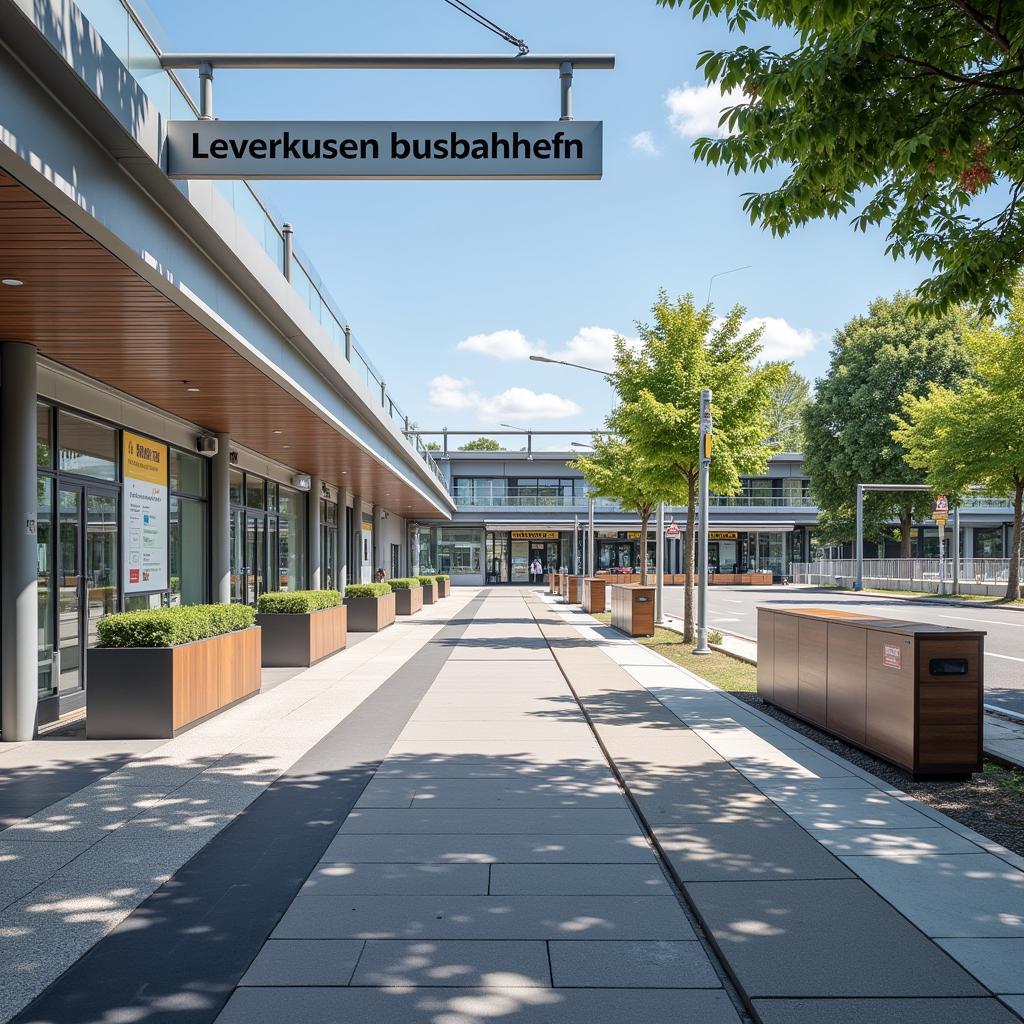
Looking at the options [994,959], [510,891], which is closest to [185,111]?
[510,891]

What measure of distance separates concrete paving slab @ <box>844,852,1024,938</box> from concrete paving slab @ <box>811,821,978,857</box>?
0.10 m

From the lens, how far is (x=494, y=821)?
634 centimetres

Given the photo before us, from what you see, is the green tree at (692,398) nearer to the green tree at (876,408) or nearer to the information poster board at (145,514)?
the information poster board at (145,514)

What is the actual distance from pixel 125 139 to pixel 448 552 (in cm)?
5803

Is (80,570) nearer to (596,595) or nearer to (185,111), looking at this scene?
(185,111)

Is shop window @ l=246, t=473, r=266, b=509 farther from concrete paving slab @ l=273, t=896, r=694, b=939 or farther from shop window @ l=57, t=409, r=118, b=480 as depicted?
concrete paving slab @ l=273, t=896, r=694, b=939

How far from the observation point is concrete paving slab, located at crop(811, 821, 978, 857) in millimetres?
5516

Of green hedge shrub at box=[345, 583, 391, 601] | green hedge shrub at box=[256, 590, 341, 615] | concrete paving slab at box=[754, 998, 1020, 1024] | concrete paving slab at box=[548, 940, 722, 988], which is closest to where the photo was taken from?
concrete paving slab at box=[754, 998, 1020, 1024]

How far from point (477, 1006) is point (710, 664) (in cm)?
1194

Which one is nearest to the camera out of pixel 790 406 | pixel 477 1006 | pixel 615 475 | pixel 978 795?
pixel 477 1006

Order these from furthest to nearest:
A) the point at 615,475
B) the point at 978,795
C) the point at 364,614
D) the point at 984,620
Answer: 1. the point at 615,475
2. the point at 984,620
3. the point at 364,614
4. the point at 978,795

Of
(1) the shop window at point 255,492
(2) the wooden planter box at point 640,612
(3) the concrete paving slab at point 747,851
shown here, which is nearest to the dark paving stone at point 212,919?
(3) the concrete paving slab at point 747,851

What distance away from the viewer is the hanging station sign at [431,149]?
649cm

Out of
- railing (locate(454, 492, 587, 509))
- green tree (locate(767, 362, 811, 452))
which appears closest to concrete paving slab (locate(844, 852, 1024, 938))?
railing (locate(454, 492, 587, 509))
